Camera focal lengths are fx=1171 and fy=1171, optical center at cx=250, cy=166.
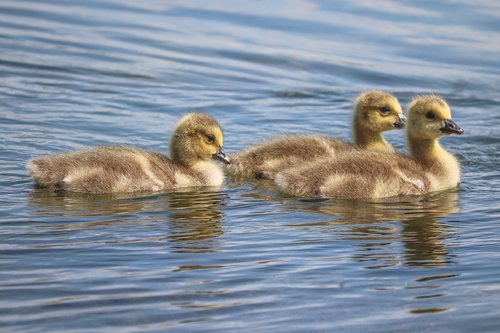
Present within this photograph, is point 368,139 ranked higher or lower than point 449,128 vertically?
lower

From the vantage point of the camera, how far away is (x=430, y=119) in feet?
29.6

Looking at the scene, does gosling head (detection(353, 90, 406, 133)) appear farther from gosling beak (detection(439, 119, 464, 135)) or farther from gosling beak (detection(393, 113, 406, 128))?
gosling beak (detection(439, 119, 464, 135))

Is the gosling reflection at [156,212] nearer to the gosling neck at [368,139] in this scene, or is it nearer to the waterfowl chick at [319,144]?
the waterfowl chick at [319,144]

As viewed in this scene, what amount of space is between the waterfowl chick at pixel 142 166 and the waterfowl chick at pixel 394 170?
651 millimetres

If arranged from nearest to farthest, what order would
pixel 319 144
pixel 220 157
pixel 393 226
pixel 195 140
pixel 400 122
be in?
pixel 393 226, pixel 195 140, pixel 220 157, pixel 319 144, pixel 400 122

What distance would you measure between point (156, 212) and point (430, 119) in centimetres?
241

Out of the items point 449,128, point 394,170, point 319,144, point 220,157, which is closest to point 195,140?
point 220,157

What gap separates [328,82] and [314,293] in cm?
742

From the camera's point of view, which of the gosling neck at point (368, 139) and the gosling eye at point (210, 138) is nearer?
the gosling eye at point (210, 138)

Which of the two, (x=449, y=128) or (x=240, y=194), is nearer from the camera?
(x=240, y=194)

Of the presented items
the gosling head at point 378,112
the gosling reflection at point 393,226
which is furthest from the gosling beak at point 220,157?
the gosling head at point 378,112

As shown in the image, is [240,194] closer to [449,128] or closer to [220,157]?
[220,157]

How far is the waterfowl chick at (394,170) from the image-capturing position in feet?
27.5

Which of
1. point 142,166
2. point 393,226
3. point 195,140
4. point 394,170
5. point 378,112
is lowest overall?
point 393,226
